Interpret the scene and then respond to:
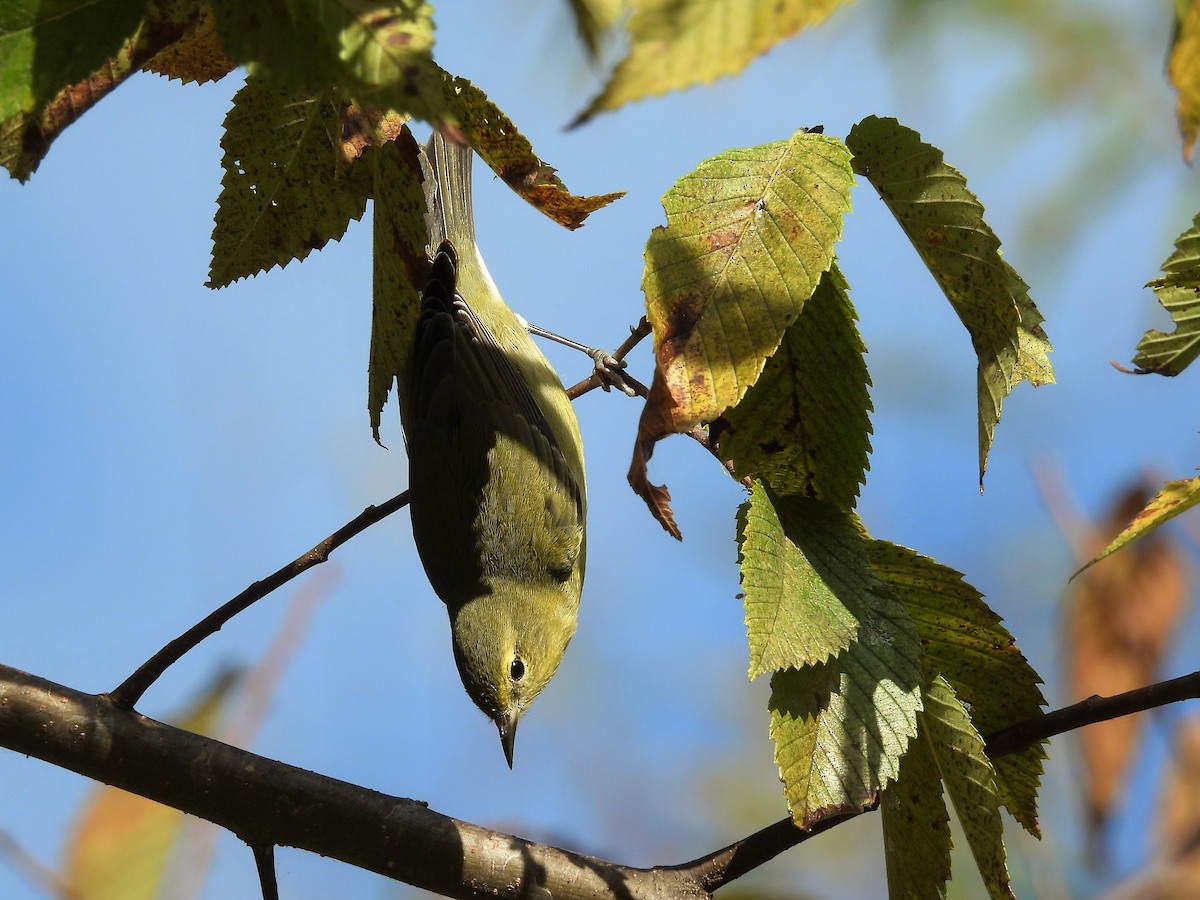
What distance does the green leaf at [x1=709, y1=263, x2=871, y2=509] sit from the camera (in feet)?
6.96

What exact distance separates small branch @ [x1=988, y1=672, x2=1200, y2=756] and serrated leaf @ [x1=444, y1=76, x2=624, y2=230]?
4.41ft

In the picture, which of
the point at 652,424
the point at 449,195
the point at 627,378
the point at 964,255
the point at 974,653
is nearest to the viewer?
the point at 652,424

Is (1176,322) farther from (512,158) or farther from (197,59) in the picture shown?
(197,59)

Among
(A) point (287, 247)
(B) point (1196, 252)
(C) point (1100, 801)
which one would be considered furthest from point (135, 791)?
(C) point (1100, 801)

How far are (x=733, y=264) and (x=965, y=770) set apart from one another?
1060 mm

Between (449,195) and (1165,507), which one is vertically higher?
(449,195)

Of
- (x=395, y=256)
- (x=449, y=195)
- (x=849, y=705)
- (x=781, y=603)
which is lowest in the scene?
(x=849, y=705)

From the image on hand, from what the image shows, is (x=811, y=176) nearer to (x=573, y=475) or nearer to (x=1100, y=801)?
(x=1100, y=801)

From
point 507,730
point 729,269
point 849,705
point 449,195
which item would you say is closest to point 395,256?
point 729,269

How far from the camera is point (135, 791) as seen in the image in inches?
103

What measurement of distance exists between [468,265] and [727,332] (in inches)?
164

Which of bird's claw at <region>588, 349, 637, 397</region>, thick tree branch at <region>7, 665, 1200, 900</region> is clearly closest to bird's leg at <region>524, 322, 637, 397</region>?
bird's claw at <region>588, 349, 637, 397</region>

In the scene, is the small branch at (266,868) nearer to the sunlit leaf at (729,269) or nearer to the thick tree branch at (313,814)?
the thick tree branch at (313,814)

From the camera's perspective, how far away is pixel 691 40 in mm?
1091
